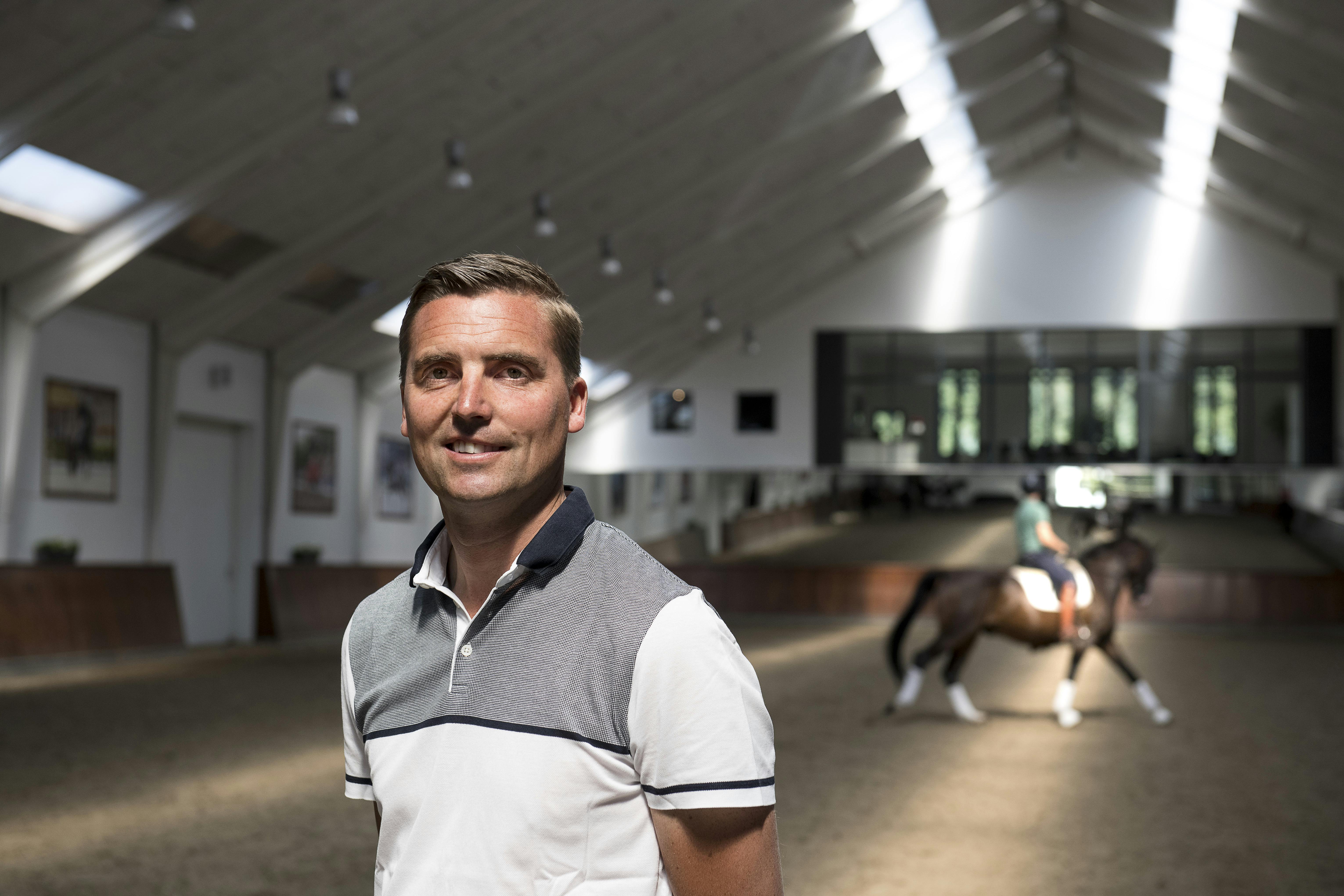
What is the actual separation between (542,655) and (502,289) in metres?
0.38

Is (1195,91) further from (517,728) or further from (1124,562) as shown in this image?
(517,728)

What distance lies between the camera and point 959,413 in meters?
23.3

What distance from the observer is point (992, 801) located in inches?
260

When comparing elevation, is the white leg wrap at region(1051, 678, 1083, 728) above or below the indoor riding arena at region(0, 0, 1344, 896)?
below

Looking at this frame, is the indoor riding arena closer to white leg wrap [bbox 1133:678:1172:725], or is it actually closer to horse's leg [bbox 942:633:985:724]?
horse's leg [bbox 942:633:985:724]

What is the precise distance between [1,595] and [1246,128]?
14.9 metres

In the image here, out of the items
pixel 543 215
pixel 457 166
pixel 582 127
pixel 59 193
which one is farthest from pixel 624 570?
pixel 543 215

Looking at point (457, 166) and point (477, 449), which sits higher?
point (457, 166)

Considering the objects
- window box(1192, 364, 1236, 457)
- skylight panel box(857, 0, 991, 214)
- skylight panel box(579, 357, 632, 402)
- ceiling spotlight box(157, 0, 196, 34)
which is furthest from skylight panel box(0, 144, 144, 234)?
window box(1192, 364, 1236, 457)

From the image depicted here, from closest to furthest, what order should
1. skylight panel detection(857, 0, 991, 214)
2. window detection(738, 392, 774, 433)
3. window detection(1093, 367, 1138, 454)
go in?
skylight panel detection(857, 0, 991, 214) < window detection(1093, 367, 1138, 454) < window detection(738, 392, 774, 433)

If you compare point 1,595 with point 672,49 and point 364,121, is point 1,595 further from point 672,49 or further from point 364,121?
point 672,49

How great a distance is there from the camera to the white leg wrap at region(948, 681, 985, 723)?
31.3 feet

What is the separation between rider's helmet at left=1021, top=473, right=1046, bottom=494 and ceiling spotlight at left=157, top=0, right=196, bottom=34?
6.30m

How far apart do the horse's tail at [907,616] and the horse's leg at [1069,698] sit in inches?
43.5
